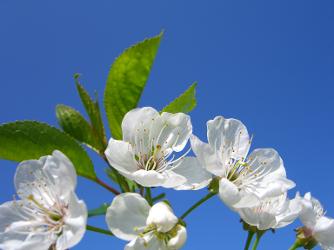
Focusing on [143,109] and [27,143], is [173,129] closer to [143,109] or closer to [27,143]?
[143,109]

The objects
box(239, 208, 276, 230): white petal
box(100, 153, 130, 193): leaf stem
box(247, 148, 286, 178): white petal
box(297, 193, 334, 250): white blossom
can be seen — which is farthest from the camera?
box(297, 193, 334, 250): white blossom

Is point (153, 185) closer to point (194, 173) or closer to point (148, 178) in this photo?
point (148, 178)

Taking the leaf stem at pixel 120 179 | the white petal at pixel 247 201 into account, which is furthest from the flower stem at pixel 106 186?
the white petal at pixel 247 201

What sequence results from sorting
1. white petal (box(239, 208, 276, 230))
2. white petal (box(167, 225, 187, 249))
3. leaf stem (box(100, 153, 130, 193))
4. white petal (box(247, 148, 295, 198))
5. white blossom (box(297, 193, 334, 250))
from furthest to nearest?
1. white blossom (box(297, 193, 334, 250))
2. white petal (box(247, 148, 295, 198))
3. white petal (box(239, 208, 276, 230))
4. leaf stem (box(100, 153, 130, 193))
5. white petal (box(167, 225, 187, 249))

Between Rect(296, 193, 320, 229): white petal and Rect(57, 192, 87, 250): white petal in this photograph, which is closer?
Rect(57, 192, 87, 250): white petal

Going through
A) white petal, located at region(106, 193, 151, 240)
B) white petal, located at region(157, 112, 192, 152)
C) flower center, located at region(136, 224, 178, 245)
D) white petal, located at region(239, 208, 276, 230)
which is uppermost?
white petal, located at region(157, 112, 192, 152)

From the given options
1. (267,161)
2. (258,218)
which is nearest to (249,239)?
(258,218)

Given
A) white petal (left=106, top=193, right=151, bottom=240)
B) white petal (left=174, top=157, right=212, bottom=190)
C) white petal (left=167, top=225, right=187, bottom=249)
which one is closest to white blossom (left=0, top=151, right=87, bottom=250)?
white petal (left=106, top=193, right=151, bottom=240)

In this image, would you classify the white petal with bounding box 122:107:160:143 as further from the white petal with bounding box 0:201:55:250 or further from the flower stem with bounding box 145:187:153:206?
the white petal with bounding box 0:201:55:250
